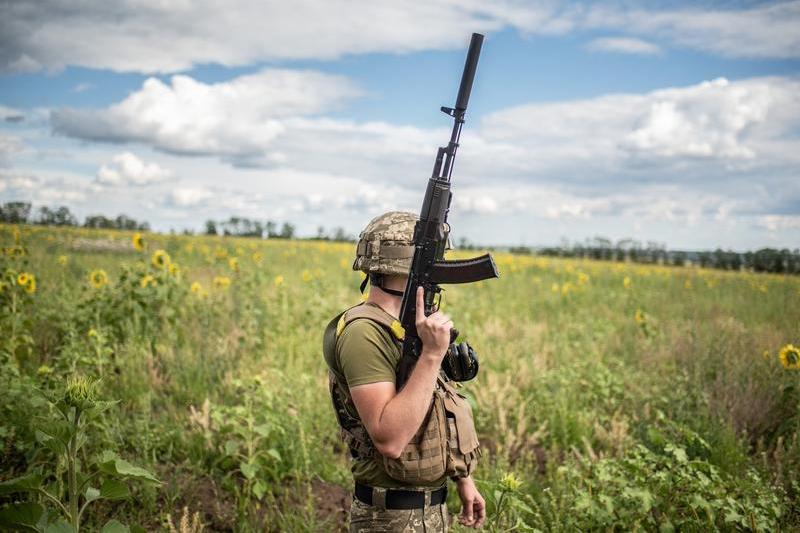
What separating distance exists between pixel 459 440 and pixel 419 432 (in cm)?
17

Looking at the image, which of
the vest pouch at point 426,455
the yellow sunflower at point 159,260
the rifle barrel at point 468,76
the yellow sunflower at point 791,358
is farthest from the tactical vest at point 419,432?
the yellow sunflower at point 159,260

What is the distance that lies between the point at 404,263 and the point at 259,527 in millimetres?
2257

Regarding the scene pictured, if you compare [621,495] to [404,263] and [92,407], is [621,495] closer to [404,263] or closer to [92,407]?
[404,263]

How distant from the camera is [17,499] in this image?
11.4ft

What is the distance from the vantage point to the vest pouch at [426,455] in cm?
202

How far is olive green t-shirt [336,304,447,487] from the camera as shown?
1.92 m

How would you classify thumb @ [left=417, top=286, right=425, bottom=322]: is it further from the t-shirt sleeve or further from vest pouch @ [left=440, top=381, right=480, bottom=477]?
vest pouch @ [left=440, top=381, right=480, bottom=477]

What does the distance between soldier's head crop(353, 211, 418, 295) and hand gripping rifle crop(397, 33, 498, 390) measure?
0.25 ft

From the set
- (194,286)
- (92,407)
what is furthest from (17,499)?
(194,286)

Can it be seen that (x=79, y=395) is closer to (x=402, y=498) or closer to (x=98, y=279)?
(x=402, y=498)

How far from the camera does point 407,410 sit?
186 centimetres

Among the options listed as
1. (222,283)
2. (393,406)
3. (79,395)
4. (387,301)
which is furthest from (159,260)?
(393,406)

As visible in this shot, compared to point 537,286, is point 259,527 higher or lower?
lower

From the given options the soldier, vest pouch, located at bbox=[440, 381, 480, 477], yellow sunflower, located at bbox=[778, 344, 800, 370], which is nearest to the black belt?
the soldier
